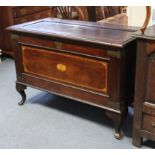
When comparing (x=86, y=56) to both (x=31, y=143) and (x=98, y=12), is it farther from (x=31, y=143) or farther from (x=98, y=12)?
(x=98, y=12)

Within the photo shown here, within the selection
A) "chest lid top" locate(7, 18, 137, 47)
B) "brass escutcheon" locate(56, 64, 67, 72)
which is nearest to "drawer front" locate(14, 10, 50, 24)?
"chest lid top" locate(7, 18, 137, 47)

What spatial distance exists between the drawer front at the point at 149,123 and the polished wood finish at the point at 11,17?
88.2 inches

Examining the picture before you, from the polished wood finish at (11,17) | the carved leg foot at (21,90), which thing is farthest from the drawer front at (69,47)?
the polished wood finish at (11,17)

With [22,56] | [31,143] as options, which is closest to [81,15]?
[22,56]

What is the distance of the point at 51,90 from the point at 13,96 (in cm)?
62

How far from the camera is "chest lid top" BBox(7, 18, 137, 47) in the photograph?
1868mm

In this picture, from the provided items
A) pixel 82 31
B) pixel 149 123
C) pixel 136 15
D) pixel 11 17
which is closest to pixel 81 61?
pixel 82 31

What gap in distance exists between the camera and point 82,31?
83.3 inches

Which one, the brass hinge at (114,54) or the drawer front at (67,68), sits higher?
the brass hinge at (114,54)

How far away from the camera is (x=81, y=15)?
2.71 m

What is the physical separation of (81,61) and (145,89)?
1.64 feet

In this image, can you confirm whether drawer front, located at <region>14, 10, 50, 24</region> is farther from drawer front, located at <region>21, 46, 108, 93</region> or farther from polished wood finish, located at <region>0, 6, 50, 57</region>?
drawer front, located at <region>21, 46, 108, 93</region>

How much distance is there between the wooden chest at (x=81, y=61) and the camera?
1.87 m

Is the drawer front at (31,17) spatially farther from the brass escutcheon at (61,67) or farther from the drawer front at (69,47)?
the brass escutcheon at (61,67)
